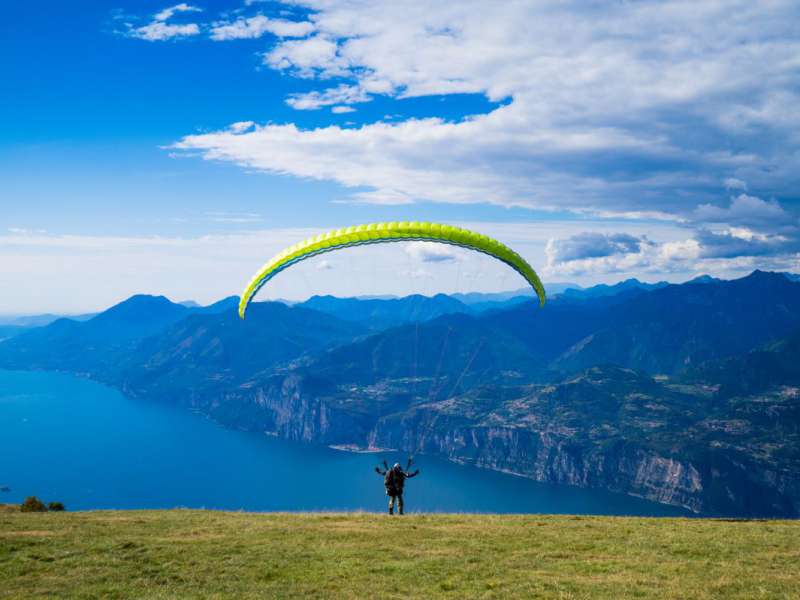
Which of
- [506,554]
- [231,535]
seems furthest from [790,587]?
[231,535]

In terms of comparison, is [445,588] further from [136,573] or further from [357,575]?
[136,573]

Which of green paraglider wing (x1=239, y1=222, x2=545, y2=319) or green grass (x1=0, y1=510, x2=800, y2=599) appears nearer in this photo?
green grass (x1=0, y1=510, x2=800, y2=599)

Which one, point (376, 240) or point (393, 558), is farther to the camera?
point (376, 240)

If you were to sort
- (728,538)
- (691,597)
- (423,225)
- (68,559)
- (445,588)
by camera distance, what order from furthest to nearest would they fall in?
(423,225), (728,538), (68,559), (445,588), (691,597)

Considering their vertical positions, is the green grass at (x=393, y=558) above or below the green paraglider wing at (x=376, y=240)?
below

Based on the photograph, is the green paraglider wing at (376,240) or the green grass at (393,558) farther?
the green paraglider wing at (376,240)
